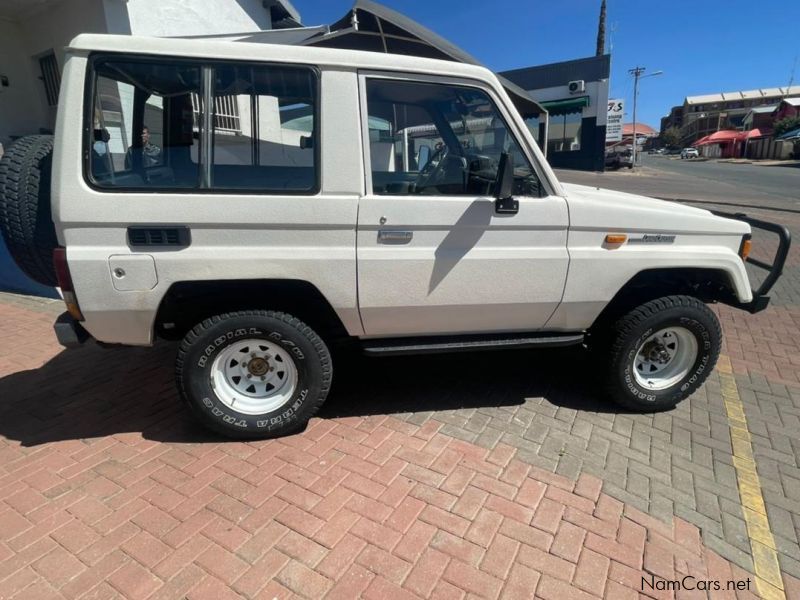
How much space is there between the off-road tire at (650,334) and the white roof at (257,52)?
1.82 m

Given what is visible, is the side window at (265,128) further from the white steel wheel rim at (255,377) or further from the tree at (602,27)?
the tree at (602,27)

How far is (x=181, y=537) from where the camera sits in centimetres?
211

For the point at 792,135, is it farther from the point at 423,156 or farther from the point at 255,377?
the point at 255,377

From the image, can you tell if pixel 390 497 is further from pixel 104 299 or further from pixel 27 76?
pixel 27 76

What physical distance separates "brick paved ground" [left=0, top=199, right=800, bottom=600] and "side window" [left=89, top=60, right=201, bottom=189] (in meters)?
1.58

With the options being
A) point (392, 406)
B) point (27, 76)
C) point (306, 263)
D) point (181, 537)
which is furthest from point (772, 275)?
point (27, 76)

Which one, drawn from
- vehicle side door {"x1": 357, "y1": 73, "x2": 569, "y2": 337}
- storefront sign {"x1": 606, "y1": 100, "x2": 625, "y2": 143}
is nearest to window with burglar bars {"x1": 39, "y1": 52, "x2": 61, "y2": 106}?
vehicle side door {"x1": 357, "y1": 73, "x2": 569, "y2": 337}

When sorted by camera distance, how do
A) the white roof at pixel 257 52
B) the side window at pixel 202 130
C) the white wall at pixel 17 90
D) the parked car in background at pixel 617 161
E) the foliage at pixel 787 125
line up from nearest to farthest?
1. the white roof at pixel 257 52
2. the side window at pixel 202 130
3. the white wall at pixel 17 90
4. the parked car in background at pixel 617 161
5. the foliage at pixel 787 125

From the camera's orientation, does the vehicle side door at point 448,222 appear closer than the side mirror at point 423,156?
Yes

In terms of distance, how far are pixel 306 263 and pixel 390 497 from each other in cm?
131

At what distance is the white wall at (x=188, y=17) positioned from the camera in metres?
7.39

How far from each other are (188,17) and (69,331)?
8102mm

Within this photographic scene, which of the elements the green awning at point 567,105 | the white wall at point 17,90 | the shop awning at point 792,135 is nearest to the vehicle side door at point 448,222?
the white wall at point 17,90

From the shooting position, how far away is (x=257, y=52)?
237 centimetres
